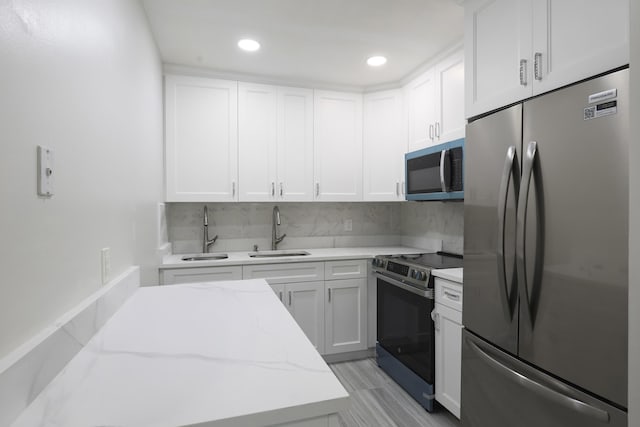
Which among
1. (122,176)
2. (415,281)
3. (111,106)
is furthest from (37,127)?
(415,281)

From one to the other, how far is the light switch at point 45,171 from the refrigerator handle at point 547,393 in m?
1.71

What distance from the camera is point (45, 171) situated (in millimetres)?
809

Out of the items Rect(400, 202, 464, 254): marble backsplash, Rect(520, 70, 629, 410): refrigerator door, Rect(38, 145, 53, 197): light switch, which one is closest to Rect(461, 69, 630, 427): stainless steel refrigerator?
Rect(520, 70, 629, 410): refrigerator door

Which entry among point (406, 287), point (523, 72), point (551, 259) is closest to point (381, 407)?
point (406, 287)

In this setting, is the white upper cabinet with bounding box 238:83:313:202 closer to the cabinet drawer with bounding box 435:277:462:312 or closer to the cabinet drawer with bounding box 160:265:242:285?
the cabinet drawer with bounding box 160:265:242:285

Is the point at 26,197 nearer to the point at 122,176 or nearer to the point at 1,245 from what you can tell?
the point at 1,245

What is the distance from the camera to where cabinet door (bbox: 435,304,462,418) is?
1.95m

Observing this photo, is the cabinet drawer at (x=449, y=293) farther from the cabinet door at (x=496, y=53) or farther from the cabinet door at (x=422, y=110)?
the cabinet door at (x=422, y=110)

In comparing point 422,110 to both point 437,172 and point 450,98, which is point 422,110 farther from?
point 437,172

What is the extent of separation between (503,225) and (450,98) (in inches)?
52.5

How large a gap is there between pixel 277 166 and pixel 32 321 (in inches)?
92.8

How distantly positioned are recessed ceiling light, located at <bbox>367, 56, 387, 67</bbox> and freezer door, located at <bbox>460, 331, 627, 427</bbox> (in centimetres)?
203

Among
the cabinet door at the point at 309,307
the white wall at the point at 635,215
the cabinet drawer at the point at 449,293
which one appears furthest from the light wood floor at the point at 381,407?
the white wall at the point at 635,215

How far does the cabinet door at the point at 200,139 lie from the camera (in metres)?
2.74
